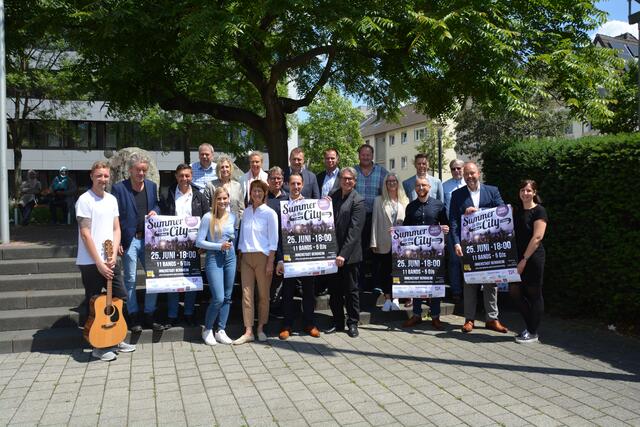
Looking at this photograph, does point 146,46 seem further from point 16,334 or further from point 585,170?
point 585,170

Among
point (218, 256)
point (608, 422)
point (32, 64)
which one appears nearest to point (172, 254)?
point (218, 256)

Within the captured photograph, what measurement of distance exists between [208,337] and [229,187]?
2.04 meters

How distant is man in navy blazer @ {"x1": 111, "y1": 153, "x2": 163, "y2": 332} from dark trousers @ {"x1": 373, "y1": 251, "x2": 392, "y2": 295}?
3.29 m

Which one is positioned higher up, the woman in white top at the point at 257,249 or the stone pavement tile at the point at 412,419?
the woman in white top at the point at 257,249

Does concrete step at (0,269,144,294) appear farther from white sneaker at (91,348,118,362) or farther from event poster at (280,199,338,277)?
event poster at (280,199,338,277)

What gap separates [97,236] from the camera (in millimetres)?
6047

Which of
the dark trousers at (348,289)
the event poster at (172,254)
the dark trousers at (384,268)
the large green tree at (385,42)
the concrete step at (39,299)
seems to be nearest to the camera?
the event poster at (172,254)

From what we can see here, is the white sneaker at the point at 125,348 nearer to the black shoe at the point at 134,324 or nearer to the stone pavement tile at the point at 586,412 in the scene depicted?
the black shoe at the point at 134,324

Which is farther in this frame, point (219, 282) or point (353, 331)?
point (353, 331)

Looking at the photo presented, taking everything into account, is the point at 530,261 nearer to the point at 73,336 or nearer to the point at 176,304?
the point at 176,304

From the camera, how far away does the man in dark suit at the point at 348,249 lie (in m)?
7.07

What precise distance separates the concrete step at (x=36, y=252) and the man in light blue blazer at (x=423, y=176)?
5.59 metres

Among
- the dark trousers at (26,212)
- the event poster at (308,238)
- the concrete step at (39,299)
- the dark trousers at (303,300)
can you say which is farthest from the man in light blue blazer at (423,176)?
the dark trousers at (26,212)

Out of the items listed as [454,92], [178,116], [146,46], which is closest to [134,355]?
[146,46]
